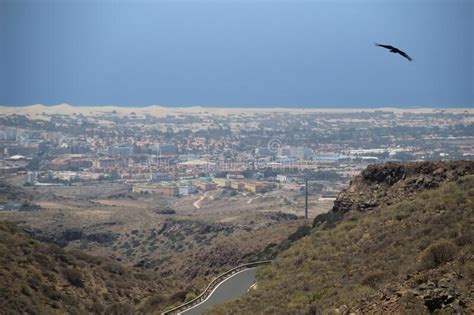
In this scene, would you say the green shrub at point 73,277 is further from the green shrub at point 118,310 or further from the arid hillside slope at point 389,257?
the arid hillside slope at point 389,257

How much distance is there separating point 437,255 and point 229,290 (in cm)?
892

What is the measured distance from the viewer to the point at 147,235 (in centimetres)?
4709

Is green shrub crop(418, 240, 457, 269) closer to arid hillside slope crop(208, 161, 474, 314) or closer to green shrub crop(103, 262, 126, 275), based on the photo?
arid hillside slope crop(208, 161, 474, 314)

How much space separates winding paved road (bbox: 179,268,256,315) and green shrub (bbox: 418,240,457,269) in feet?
22.6

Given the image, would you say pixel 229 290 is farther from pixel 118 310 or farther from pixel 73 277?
pixel 73 277

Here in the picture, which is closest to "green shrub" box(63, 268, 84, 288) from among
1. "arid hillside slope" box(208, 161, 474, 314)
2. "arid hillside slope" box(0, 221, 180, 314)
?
"arid hillside slope" box(0, 221, 180, 314)

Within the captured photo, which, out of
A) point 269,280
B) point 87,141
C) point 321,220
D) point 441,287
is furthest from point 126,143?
point 441,287

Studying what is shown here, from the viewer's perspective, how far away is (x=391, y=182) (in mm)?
24078

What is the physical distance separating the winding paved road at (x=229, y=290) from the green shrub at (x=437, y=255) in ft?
22.6

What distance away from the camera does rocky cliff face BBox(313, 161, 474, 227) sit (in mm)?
22219

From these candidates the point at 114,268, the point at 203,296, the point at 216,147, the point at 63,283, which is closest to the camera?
the point at 203,296

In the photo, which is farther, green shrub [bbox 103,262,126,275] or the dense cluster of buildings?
the dense cluster of buildings

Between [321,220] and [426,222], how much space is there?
35.7 ft

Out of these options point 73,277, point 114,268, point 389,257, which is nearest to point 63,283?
point 73,277
